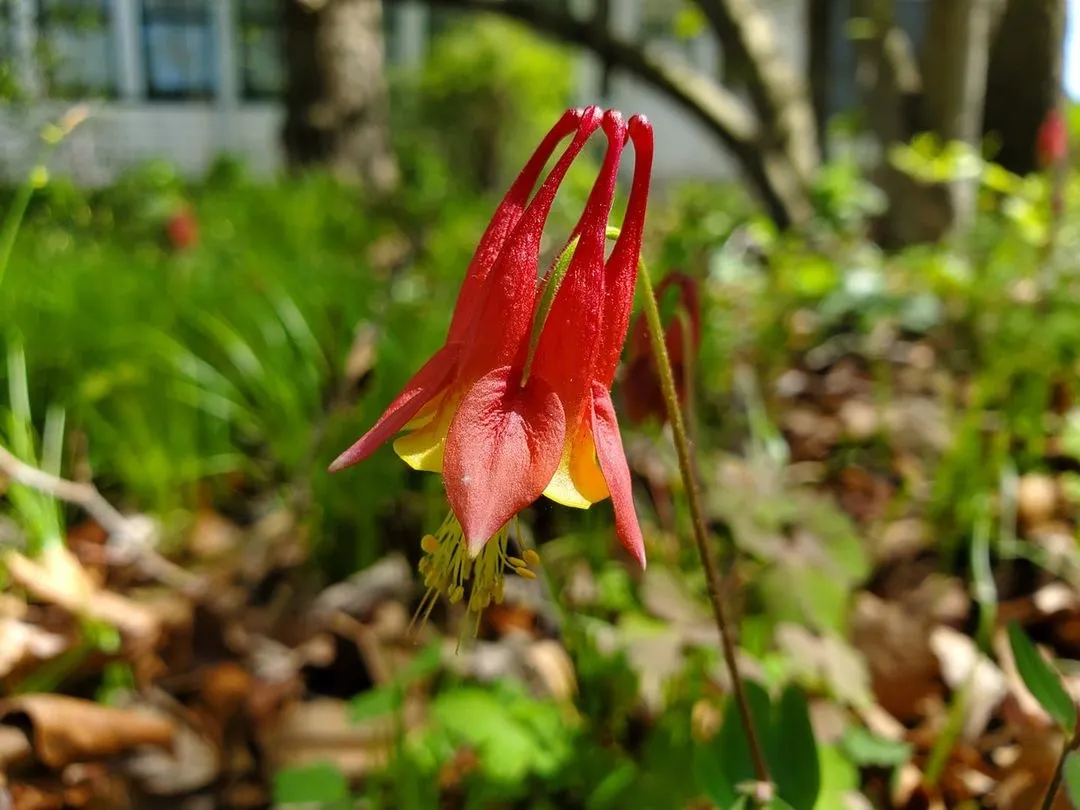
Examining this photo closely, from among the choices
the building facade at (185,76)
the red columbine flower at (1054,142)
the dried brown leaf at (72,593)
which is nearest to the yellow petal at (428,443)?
the dried brown leaf at (72,593)

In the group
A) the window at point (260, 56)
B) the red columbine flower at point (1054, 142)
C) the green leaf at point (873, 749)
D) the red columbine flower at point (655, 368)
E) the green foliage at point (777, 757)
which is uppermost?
the window at point (260, 56)

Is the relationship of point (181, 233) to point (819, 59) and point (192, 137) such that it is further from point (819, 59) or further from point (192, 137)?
point (192, 137)

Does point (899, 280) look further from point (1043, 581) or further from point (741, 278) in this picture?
point (1043, 581)

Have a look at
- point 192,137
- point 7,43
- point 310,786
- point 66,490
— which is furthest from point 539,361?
point 192,137

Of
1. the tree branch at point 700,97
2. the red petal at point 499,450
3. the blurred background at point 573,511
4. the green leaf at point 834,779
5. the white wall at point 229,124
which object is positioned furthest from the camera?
the tree branch at point 700,97

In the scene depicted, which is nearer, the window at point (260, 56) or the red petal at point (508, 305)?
the red petal at point (508, 305)

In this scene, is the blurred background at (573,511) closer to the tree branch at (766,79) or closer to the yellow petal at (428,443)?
the yellow petal at (428,443)
